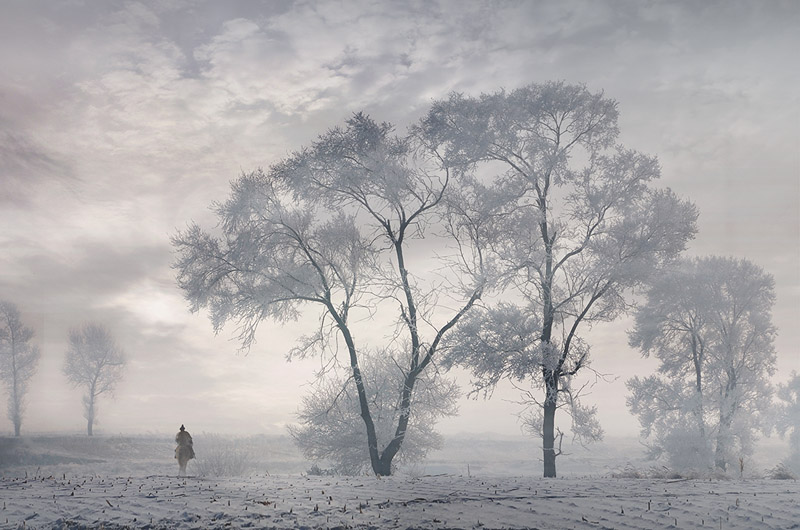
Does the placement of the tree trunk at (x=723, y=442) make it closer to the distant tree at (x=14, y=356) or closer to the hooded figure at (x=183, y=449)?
the hooded figure at (x=183, y=449)

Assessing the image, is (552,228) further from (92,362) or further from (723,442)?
(92,362)

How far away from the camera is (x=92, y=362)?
56.5m

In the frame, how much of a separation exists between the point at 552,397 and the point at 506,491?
6.46 m

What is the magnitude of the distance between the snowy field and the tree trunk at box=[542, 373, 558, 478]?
3.46 meters

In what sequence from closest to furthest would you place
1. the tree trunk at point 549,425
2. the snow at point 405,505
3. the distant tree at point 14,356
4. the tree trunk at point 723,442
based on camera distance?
the snow at point 405,505 → the tree trunk at point 549,425 → the tree trunk at point 723,442 → the distant tree at point 14,356

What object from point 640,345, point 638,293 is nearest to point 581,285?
point 638,293

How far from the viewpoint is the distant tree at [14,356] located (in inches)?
2105

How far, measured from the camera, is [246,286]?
23234mm

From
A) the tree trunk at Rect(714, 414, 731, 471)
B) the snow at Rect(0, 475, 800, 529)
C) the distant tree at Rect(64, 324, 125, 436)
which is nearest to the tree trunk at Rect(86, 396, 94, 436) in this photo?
the distant tree at Rect(64, 324, 125, 436)

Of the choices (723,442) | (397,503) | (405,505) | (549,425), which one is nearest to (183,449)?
(397,503)

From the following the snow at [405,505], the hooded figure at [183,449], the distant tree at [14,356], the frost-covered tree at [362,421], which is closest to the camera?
the snow at [405,505]

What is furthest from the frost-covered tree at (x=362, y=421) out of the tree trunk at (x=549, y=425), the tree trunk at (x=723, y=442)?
the tree trunk at (x=723, y=442)

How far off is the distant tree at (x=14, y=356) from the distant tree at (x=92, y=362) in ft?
11.4

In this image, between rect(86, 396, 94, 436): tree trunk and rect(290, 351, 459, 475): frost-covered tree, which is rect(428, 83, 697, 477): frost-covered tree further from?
rect(86, 396, 94, 436): tree trunk
